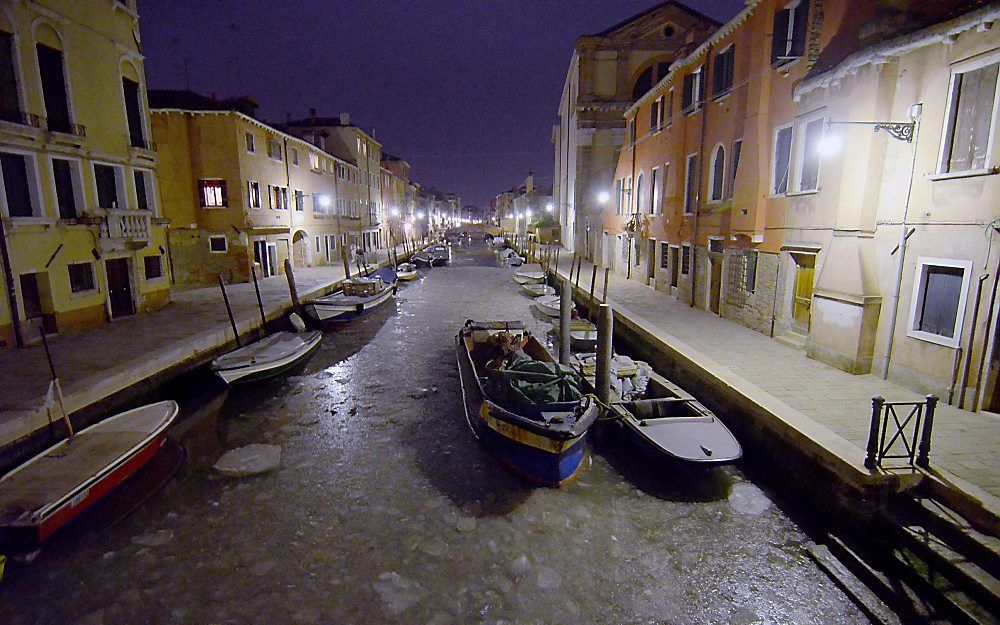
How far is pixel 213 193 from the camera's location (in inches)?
930

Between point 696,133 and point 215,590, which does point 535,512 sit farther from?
point 696,133

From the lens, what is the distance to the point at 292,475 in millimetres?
8648

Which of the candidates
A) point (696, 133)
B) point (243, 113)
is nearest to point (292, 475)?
point (696, 133)

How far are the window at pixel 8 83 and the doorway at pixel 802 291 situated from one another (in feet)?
63.8

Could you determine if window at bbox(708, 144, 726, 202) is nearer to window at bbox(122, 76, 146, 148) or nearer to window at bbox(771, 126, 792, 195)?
window at bbox(771, 126, 792, 195)

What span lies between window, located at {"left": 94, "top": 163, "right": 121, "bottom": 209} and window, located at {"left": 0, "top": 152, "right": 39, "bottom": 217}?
2.06m

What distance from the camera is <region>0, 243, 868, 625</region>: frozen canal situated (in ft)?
18.6

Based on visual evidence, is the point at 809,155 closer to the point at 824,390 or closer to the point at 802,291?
the point at 802,291

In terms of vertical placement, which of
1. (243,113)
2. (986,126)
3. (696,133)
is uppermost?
(243,113)

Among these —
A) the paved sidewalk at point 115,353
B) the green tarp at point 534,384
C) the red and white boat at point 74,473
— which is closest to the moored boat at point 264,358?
the paved sidewalk at point 115,353

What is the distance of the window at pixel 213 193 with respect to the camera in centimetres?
2344

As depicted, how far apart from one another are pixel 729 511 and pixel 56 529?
954cm

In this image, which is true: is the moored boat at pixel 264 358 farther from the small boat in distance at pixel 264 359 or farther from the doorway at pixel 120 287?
the doorway at pixel 120 287

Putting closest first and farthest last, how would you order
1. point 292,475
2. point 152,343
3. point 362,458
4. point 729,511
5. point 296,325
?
point 729,511 → point 292,475 → point 362,458 → point 152,343 → point 296,325
